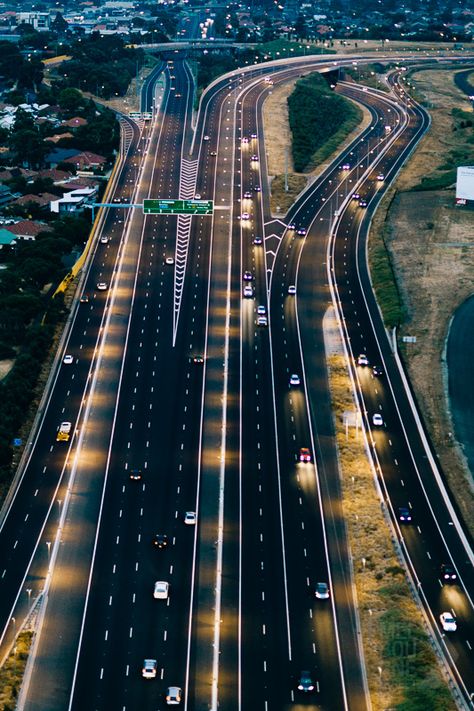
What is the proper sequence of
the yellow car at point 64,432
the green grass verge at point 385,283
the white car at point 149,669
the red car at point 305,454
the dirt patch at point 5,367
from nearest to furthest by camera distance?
the white car at point 149,669, the red car at point 305,454, the yellow car at point 64,432, the dirt patch at point 5,367, the green grass verge at point 385,283

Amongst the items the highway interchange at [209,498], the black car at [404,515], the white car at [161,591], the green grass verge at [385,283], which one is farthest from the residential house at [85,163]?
the white car at [161,591]

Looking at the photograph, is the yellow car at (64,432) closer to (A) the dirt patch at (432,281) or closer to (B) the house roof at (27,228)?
(A) the dirt patch at (432,281)

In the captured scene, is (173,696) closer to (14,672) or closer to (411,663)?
(14,672)

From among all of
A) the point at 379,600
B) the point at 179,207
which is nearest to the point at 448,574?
the point at 379,600

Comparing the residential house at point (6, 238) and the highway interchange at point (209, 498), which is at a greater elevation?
the residential house at point (6, 238)

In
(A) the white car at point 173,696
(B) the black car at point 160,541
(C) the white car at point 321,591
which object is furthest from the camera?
(B) the black car at point 160,541

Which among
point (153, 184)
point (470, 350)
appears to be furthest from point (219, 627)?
point (153, 184)

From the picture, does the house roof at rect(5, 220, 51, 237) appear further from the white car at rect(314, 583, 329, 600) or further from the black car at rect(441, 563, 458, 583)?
the black car at rect(441, 563, 458, 583)
